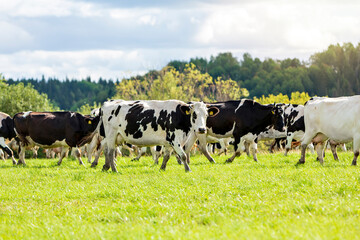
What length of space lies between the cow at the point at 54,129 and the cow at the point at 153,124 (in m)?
4.01

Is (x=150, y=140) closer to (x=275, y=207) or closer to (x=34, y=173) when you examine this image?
(x=34, y=173)

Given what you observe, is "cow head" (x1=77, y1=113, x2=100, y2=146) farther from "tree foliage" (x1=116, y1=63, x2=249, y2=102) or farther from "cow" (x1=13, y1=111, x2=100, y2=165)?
"tree foliage" (x1=116, y1=63, x2=249, y2=102)

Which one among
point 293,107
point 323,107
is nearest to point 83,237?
point 323,107

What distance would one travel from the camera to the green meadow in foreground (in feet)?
23.0

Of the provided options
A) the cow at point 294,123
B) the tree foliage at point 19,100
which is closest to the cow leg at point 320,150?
the cow at point 294,123

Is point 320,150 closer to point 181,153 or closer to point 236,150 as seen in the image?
point 236,150

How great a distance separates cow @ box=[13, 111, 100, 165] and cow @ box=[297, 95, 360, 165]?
895 centimetres

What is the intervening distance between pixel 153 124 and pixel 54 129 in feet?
24.3

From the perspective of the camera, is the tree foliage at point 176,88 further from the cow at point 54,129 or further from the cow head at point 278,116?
the cow at point 54,129

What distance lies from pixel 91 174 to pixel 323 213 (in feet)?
32.1

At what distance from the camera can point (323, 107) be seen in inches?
687

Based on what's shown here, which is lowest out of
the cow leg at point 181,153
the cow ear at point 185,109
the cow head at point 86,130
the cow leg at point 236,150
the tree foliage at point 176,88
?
the cow leg at point 236,150

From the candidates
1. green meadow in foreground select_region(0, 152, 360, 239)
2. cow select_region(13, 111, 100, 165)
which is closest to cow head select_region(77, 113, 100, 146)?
cow select_region(13, 111, 100, 165)

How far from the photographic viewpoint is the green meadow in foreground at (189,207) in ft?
23.0
